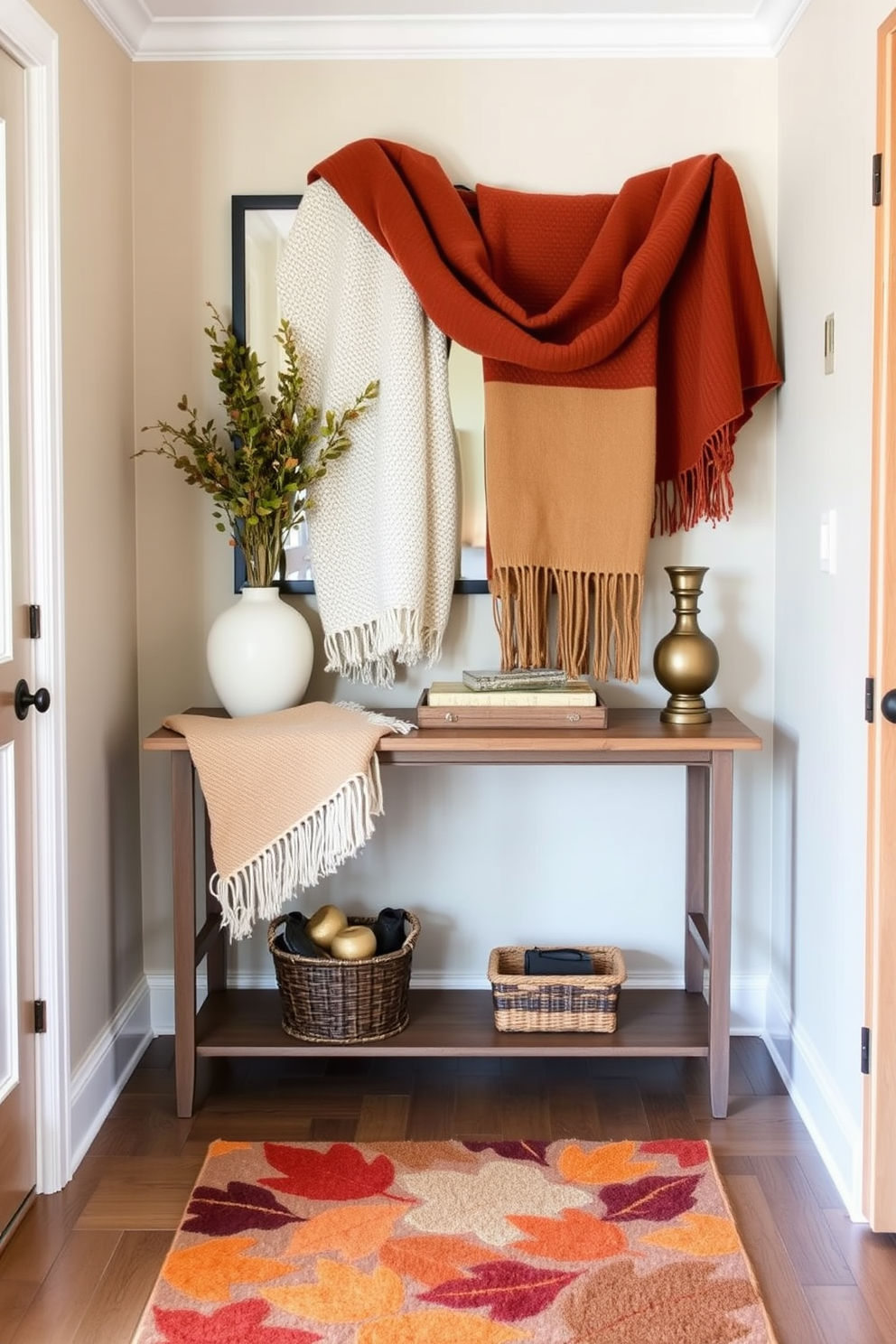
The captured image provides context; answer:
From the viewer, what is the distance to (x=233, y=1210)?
7.32ft

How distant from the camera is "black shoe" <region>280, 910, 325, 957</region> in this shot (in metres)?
2.70

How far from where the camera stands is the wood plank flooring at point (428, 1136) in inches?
78.4

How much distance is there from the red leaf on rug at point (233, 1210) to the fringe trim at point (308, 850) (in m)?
0.47

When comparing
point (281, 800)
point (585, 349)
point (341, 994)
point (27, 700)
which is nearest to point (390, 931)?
point (341, 994)

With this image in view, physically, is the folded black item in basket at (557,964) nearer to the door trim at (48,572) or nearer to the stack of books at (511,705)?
the stack of books at (511,705)

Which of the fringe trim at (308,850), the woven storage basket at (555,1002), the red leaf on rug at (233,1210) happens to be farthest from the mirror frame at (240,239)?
the red leaf on rug at (233,1210)

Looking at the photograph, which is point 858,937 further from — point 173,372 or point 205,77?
point 205,77

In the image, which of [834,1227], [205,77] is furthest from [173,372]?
[834,1227]

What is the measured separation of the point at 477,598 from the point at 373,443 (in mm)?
440

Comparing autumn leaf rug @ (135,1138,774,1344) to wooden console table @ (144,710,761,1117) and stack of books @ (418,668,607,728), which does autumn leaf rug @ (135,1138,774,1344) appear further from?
stack of books @ (418,668,607,728)

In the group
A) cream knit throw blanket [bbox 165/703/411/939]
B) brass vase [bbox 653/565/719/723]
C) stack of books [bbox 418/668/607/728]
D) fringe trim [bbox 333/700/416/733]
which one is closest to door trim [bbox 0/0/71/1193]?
cream knit throw blanket [bbox 165/703/411/939]

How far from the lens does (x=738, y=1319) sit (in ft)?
6.33

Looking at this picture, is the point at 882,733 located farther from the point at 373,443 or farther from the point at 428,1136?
the point at 373,443

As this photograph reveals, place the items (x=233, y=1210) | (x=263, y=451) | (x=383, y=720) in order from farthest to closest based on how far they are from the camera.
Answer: (x=263, y=451), (x=383, y=720), (x=233, y=1210)
